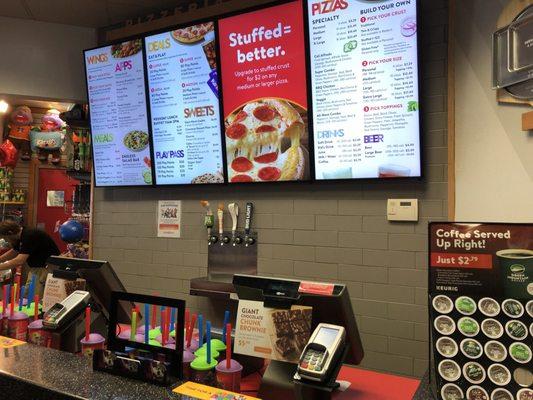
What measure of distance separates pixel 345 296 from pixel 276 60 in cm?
211

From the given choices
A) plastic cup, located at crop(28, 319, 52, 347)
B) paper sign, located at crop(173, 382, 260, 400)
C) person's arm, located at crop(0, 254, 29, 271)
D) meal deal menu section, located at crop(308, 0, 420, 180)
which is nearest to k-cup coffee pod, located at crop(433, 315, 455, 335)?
paper sign, located at crop(173, 382, 260, 400)

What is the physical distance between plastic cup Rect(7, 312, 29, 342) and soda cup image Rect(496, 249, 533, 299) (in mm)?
1834

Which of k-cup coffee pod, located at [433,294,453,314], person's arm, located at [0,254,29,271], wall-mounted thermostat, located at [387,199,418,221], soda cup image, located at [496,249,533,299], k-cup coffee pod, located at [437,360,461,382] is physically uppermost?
wall-mounted thermostat, located at [387,199,418,221]

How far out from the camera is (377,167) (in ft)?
9.39

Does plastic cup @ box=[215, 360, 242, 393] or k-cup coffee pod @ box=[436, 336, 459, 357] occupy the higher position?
k-cup coffee pod @ box=[436, 336, 459, 357]

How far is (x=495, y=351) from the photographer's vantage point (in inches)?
47.7

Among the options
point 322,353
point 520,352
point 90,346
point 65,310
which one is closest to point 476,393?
point 520,352

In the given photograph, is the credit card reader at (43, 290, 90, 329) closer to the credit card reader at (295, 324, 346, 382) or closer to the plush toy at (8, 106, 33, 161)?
the credit card reader at (295, 324, 346, 382)

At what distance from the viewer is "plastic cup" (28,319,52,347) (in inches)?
73.1

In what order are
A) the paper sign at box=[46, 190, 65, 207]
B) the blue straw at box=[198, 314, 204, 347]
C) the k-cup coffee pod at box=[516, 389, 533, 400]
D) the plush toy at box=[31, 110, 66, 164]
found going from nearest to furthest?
the k-cup coffee pod at box=[516, 389, 533, 400]
the blue straw at box=[198, 314, 204, 347]
the plush toy at box=[31, 110, 66, 164]
the paper sign at box=[46, 190, 65, 207]

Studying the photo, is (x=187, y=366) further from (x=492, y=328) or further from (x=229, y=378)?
(x=492, y=328)

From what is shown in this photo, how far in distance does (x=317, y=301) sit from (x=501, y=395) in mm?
554

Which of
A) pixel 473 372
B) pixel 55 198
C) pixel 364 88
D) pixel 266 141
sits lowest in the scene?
pixel 473 372

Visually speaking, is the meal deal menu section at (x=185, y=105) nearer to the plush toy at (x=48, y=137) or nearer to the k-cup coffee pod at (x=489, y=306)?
the k-cup coffee pod at (x=489, y=306)
